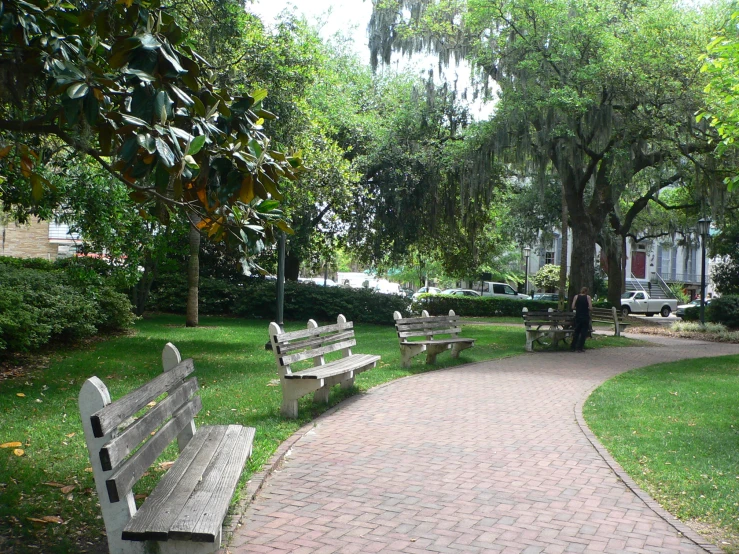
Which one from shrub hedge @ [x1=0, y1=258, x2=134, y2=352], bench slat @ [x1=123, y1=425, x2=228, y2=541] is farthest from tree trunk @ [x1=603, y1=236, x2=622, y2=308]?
bench slat @ [x1=123, y1=425, x2=228, y2=541]

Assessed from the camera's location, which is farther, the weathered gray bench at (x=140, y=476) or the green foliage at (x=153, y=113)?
the green foliage at (x=153, y=113)

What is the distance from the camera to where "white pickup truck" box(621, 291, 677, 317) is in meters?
46.7

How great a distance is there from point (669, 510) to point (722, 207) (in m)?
20.9

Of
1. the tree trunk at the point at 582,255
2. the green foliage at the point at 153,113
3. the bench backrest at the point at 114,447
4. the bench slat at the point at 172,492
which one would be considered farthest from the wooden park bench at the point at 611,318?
the bench backrest at the point at 114,447

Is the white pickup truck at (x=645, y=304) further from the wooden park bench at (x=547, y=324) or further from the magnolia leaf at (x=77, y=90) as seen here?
the magnolia leaf at (x=77, y=90)

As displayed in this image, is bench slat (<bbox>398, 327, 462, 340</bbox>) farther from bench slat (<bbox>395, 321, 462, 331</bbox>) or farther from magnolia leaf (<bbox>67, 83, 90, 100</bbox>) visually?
magnolia leaf (<bbox>67, 83, 90, 100</bbox>)

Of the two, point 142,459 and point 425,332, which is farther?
point 425,332

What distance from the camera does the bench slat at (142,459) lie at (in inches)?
137

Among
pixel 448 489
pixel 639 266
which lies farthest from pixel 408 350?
pixel 639 266

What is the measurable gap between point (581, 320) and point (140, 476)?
15.6 metres

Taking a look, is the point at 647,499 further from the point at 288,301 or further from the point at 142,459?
the point at 288,301

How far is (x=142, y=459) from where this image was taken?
154 inches

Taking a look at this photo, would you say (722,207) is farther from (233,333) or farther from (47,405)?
(47,405)

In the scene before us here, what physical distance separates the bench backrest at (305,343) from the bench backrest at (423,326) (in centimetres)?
209
